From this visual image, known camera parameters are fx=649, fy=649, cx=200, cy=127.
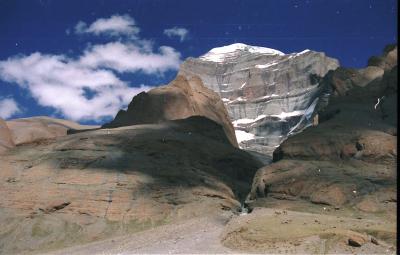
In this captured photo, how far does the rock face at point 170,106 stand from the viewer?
143 meters

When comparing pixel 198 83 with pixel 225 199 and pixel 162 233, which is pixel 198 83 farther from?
pixel 162 233

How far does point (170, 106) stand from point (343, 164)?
245ft

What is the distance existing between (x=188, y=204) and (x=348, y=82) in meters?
57.8

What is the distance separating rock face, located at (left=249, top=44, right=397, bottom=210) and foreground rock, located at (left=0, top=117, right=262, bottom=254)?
8624 mm

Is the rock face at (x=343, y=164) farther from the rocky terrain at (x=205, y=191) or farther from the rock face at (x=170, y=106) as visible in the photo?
the rock face at (x=170, y=106)

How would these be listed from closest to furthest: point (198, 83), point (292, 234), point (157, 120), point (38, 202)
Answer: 1. point (292, 234)
2. point (38, 202)
3. point (157, 120)
4. point (198, 83)

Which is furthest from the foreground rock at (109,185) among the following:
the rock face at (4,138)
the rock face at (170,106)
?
the rock face at (4,138)

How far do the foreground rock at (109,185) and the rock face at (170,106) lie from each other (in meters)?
33.8

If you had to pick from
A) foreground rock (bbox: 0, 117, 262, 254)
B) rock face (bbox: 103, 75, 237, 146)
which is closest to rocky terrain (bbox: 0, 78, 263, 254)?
foreground rock (bbox: 0, 117, 262, 254)

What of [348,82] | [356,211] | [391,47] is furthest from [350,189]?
[391,47]

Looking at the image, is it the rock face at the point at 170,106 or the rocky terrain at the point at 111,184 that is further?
the rock face at the point at 170,106

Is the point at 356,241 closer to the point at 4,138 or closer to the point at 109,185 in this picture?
the point at 109,185

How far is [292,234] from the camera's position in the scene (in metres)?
54.9

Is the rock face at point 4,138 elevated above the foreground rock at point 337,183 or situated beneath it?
elevated above
